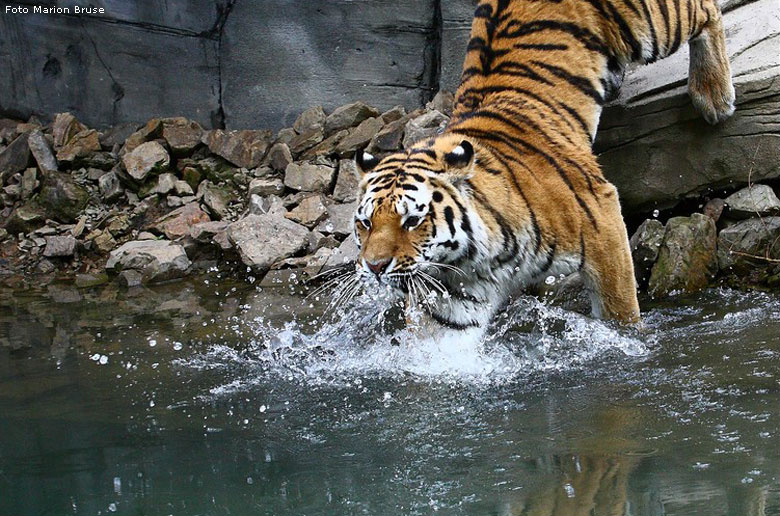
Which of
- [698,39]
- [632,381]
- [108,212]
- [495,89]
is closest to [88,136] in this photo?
[108,212]

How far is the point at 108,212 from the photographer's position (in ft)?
21.1

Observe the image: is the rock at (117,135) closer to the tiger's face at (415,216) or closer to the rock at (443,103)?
the rock at (443,103)

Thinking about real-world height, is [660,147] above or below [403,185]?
above

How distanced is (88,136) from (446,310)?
4075mm

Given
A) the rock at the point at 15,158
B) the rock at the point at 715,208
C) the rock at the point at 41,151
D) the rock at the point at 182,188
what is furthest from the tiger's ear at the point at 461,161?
the rock at the point at 15,158

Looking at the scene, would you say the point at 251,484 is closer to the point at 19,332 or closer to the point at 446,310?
the point at 446,310

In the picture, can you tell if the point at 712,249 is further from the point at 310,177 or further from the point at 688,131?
the point at 310,177

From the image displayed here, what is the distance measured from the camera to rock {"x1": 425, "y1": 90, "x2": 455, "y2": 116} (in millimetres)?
6324

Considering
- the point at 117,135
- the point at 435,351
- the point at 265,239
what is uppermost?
the point at 117,135

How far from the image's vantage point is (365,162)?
3.49 meters

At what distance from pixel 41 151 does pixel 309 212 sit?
217 cm

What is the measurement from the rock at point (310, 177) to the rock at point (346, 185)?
0.27 ft

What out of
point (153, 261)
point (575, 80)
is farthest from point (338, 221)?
point (575, 80)

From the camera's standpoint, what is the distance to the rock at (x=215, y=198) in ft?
20.3
